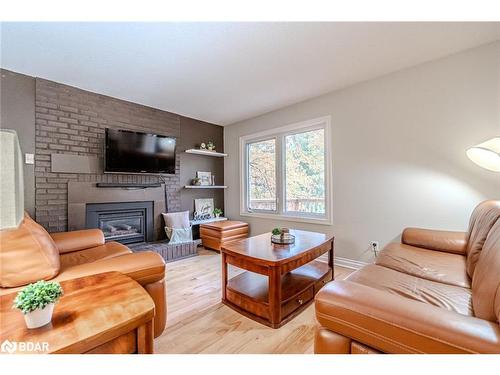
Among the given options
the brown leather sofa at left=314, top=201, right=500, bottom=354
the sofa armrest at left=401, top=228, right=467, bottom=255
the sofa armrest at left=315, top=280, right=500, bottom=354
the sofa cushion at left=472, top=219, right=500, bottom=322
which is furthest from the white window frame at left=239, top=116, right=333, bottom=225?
the sofa armrest at left=315, top=280, right=500, bottom=354

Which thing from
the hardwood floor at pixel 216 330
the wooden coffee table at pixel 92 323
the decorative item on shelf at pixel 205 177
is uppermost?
the decorative item on shelf at pixel 205 177

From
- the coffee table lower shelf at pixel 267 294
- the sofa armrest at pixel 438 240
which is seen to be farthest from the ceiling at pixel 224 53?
the coffee table lower shelf at pixel 267 294

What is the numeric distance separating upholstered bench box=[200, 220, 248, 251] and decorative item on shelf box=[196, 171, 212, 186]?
825mm

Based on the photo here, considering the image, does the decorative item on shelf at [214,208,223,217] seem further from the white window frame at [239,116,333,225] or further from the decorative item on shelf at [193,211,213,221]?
the white window frame at [239,116,333,225]

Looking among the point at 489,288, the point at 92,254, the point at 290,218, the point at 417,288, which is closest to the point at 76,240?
the point at 92,254

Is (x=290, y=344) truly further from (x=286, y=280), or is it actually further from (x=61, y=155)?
(x=61, y=155)

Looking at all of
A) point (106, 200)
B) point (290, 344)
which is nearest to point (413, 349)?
point (290, 344)

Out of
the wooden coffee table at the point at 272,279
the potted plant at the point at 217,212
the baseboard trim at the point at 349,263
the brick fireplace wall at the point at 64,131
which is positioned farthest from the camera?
the potted plant at the point at 217,212

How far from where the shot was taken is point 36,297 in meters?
0.74

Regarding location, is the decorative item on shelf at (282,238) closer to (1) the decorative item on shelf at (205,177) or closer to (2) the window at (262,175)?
(2) the window at (262,175)

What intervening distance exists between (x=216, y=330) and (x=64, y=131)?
119 inches

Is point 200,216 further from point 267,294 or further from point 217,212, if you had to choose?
point 267,294

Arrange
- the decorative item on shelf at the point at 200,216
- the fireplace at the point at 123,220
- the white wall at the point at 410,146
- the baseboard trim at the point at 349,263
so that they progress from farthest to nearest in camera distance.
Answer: the decorative item on shelf at the point at 200,216 → the fireplace at the point at 123,220 → the baseboard trim at the point at 349,263 → the white wall at the point at 410,146

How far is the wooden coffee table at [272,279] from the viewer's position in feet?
5.81
